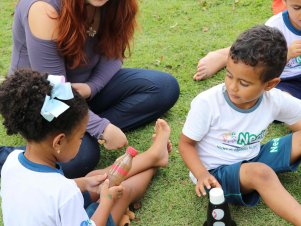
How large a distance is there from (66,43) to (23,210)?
1.06 meters

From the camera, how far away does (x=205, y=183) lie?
2.29 m

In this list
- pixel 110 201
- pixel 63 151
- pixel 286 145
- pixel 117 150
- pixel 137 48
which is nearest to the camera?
pixel 63 151

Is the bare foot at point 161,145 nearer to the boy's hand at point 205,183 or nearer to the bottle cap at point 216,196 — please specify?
the boy's hand at point 205,183

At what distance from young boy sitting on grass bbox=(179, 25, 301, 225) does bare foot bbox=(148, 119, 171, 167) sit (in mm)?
220

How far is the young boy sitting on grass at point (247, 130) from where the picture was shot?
2221mm

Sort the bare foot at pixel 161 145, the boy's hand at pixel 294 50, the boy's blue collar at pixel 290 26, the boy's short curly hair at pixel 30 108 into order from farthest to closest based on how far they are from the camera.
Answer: the boy's blue collar at pixel 290 26
the boy's hand at pixel 294 50
the bare foot at pixel 161 145
the boy's short curly hair at pixel 30 108

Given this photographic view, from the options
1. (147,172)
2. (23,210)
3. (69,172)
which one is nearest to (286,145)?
(147,172)

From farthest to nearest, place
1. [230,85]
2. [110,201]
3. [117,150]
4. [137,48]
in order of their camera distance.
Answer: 1. [137,48]
2. [117,150]
3. [230,85]
4. [110,201]

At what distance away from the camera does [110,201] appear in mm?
2068

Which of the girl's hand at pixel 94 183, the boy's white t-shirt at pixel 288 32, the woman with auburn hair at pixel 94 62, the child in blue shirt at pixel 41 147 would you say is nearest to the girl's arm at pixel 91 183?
the girl's hand at pixel 94 183

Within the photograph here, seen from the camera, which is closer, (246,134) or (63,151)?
(63,151)

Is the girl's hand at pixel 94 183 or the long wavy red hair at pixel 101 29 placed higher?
the long wavy red hair at pixel 101 29

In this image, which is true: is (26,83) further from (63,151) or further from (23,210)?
(23,210)

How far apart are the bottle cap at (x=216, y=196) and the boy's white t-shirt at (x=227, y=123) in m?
0.35
